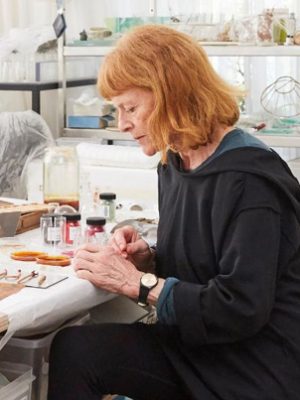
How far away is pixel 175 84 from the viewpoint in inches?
64.3

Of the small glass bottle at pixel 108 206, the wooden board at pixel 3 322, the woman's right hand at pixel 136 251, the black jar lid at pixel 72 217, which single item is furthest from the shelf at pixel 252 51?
the wooden board at pixel 3 322

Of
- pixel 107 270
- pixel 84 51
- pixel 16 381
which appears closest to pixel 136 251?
pixel 107 270

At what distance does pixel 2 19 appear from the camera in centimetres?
381

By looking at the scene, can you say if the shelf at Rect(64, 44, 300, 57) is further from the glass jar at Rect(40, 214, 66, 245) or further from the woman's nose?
the woman's nose

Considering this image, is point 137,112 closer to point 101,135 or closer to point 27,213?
point 27,213

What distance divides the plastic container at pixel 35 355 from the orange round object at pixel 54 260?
0.51 feet

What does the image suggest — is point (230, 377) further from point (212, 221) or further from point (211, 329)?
point (212, 221)

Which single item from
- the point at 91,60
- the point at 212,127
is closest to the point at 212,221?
the point at 212,127

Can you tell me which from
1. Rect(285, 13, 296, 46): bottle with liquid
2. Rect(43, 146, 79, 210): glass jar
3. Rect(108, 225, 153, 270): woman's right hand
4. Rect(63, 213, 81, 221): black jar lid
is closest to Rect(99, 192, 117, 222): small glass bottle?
Rect(43, 146, 79, 210): glass jar

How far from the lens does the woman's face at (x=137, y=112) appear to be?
169 cm

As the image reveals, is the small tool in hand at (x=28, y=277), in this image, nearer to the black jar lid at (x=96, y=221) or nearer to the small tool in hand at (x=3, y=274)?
the small tool in hand at (x=3, y=274)

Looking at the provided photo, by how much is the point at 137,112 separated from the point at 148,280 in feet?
1.20

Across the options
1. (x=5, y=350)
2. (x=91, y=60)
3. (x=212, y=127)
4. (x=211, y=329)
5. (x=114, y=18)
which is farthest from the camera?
(x=91, y=60)

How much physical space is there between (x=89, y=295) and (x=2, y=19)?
245 centimetres
